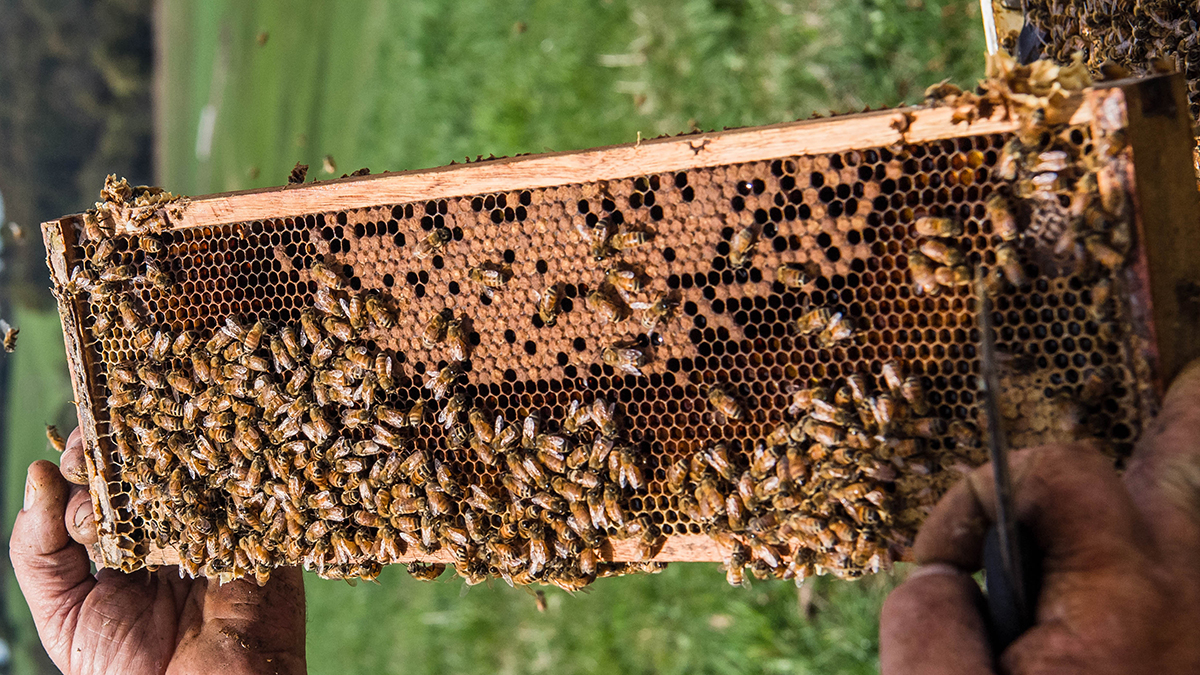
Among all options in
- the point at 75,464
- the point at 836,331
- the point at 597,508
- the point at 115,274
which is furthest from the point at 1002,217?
the point at 75,464

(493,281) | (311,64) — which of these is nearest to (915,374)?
(493,281)

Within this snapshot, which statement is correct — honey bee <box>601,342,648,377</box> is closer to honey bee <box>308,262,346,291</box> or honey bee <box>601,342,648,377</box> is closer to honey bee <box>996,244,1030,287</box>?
honey bee <box>308,262,346,291</box>

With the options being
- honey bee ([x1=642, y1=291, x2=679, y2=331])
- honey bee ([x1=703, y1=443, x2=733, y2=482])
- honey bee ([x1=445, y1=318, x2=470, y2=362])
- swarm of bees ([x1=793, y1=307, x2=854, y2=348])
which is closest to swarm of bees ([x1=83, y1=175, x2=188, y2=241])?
honey bee ([x1=445, y1=318, x2=470, y2=362])

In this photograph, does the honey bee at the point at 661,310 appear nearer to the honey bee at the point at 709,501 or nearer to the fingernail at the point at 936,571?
the honey bee at the point at 709,501

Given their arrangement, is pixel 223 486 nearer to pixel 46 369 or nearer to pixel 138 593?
pixel 138 593

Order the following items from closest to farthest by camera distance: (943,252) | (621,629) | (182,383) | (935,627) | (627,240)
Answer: (935,627)
(943,252)
(627,240)
(182,383)
(621,629)

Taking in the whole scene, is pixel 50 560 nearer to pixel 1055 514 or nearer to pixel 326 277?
pixel 326 277
